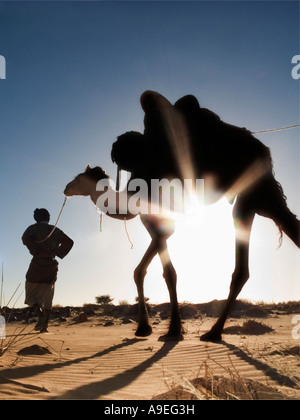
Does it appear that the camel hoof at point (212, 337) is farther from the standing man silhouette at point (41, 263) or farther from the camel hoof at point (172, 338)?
the standing man silhouette at point (41, 263)

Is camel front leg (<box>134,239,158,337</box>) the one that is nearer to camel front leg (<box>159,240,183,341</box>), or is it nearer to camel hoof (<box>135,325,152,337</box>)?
camel hoof (<box>135,325,152,337</box>)

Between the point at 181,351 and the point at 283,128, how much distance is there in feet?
11.3

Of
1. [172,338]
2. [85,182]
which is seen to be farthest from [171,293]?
[85,182]

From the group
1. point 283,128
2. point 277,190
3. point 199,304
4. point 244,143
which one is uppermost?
point 283,128

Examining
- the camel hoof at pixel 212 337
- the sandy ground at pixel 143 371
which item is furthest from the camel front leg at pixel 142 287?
the camel hoof at pixel 212 337

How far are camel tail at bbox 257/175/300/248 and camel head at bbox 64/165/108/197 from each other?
2.41 meters

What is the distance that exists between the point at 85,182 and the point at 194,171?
170 centimetres

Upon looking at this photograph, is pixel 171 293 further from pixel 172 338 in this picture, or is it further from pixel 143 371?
pixel 143 371

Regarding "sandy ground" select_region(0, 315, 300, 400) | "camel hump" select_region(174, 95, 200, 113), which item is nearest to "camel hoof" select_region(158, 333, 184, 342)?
"sandy ground" select_region(0, 315, 300, 400)

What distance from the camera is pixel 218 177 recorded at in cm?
493

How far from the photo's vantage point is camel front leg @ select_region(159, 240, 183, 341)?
4.78 meters
